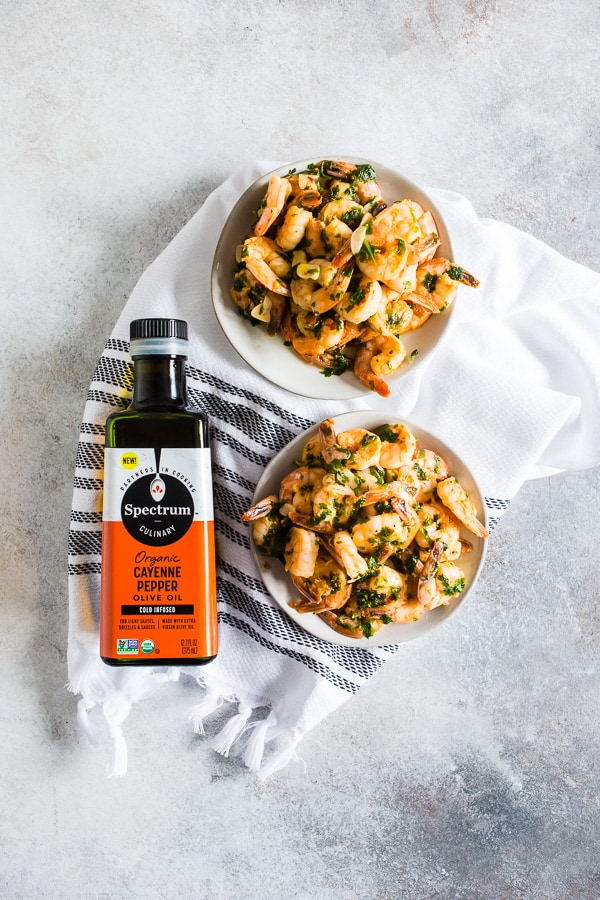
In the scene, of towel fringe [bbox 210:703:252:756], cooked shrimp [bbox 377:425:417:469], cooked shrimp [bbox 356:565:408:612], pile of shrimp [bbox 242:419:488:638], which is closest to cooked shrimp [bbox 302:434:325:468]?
pile of shrimp [bbox 242:419:488:638]

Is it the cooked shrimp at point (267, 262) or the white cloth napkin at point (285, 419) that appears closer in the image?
the cooked shrimp at point (267, 262)

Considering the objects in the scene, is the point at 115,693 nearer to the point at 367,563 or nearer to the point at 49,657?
the point at 49,657

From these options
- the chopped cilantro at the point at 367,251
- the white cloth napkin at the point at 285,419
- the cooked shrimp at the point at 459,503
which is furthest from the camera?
the white cloth napkin at the point at 285,419

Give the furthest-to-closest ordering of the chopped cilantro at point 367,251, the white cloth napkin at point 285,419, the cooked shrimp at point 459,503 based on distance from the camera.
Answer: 1. the white cloth napkin at point 285,419
2. the cooked shrimp at point 459,503
3. the chopped cilantro at point 367,251

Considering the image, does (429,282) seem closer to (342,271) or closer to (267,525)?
(342,271)

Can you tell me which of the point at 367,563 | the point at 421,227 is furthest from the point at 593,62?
the point at 367,563

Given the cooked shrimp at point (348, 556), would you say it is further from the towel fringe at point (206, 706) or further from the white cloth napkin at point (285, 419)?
the towel fringe at point (206, 706)

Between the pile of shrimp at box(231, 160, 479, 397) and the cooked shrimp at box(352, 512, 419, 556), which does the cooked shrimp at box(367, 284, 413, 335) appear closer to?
the pile of shrimp at box(231, 160, 479, 397)

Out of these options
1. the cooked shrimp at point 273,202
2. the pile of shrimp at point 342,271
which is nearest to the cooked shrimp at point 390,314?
the pile of shrimp at point 342,271
